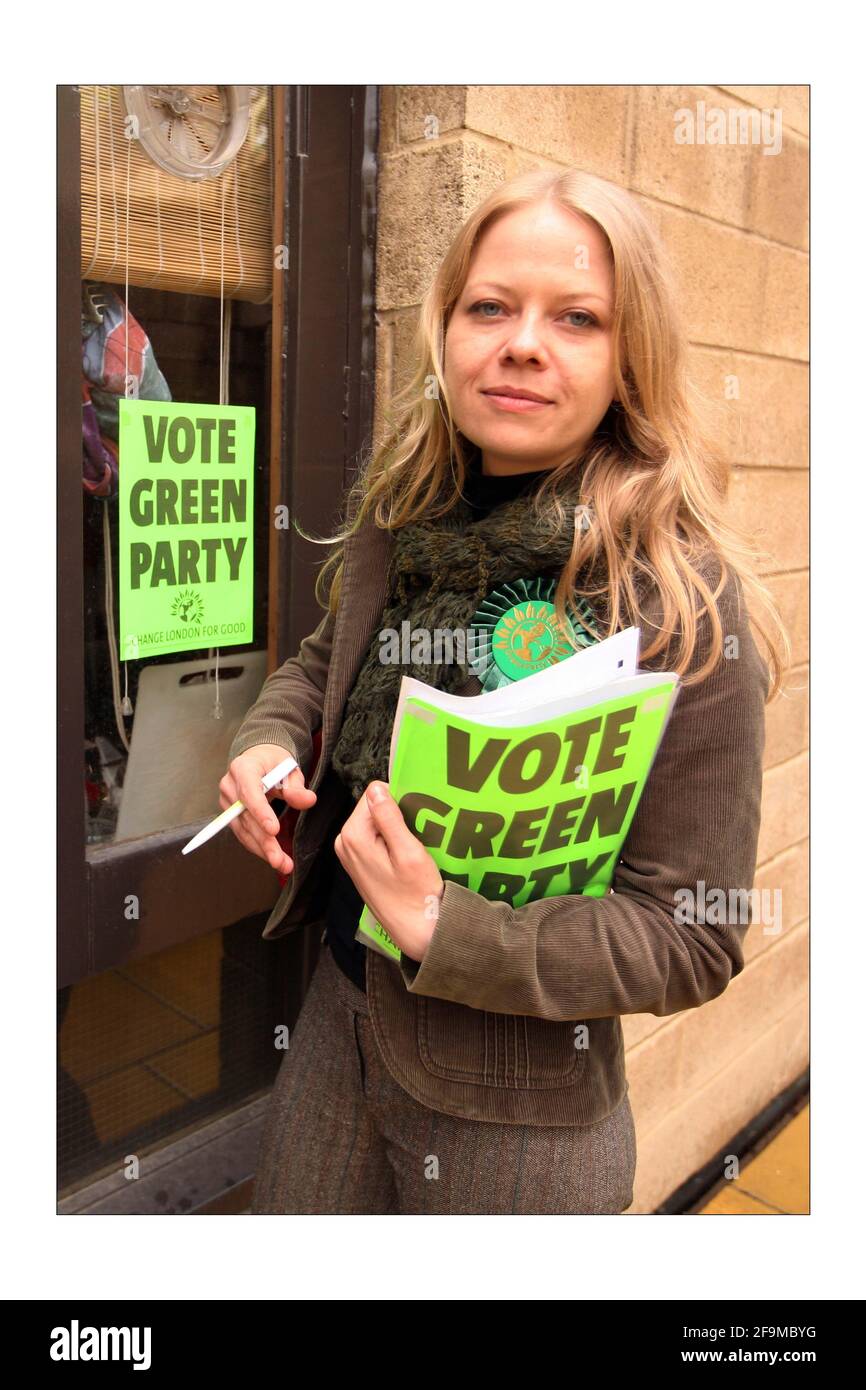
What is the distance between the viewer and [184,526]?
192 centimetres

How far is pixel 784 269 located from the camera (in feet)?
9.58

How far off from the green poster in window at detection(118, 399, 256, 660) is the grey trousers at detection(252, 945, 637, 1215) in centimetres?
70

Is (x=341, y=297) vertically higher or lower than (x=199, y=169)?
lower

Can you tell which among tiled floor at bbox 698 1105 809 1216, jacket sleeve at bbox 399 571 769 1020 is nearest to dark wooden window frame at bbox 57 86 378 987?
jacket sleeve at bbox 399 571 769 1020

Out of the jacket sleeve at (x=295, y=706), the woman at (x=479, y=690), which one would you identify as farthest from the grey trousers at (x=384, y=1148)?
the jacket sleeve at (x=295, y=706)

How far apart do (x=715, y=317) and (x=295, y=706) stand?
166 centimetres

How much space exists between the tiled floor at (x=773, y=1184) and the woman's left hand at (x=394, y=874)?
7.39ft

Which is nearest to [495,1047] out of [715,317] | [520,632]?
[520,632]

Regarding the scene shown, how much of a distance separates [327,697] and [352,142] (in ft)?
3.95

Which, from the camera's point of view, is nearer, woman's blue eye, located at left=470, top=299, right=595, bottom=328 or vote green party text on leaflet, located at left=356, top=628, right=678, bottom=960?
vote green party text on leaflet, located at left=356, top=628, right=678, bottom=960

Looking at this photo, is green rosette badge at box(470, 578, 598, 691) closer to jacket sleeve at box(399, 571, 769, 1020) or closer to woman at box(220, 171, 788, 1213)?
woman at box(220, 171, 788, 1213)

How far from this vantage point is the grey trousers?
4.46 feet

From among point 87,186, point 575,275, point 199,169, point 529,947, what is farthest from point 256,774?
point 199,169

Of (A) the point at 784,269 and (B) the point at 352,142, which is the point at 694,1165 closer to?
(A) the point at 784,269
